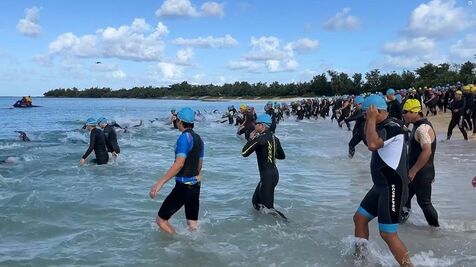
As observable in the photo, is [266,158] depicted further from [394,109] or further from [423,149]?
[394,109]

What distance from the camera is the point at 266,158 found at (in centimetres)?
717

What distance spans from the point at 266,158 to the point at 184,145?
178 centimetres

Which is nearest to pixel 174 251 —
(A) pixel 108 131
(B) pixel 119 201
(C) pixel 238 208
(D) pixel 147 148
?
(C) pixel 238 208

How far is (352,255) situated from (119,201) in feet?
15.9

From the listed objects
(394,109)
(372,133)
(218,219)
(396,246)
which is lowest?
(218,219)

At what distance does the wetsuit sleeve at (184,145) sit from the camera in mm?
5660

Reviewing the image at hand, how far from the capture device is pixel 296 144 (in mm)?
20484

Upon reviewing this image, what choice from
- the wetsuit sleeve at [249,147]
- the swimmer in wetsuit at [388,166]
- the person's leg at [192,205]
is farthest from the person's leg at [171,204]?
the swimmer in wetsuit at [388,166]

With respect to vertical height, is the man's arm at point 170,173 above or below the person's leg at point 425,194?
above

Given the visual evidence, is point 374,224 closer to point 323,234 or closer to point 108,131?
point 323,234

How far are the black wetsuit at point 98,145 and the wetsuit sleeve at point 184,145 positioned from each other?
584cm

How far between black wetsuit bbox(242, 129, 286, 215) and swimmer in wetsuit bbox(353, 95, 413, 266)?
2297mm

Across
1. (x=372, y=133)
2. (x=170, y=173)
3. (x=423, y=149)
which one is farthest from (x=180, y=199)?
(x=423, y=149)

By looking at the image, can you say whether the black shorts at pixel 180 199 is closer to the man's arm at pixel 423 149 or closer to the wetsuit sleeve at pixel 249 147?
the wetsuit sleeve at pixel 249 147
